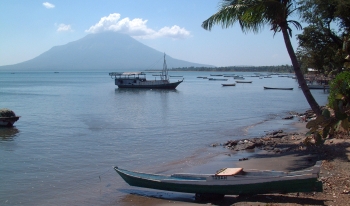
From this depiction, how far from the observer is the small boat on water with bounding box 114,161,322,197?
8695 millimetres

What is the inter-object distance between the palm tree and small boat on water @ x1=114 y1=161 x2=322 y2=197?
5865 millimetres

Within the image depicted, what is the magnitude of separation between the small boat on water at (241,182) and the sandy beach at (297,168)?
24cm

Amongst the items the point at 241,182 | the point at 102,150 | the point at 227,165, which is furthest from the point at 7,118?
the point at 241,182

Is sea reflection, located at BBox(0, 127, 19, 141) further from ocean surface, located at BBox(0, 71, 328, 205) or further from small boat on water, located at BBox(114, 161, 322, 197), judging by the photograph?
small boat on water, located at BBox(114, 161, 322, 197)

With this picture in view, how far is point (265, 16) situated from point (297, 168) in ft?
19.3

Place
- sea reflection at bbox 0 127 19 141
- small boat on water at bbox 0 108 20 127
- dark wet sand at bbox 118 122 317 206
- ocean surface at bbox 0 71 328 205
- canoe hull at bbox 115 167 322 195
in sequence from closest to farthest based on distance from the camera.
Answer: canoe hull at bbox 115 167 322 195 → dark wet sand at bbox 118 122 317 206 → ocean surface at bbox 0 71 328 205 → sea reflection at bbox 0 127 19 141 → small boat on water at bbox 0 108 20 127

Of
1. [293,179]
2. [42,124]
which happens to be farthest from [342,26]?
[42,124]

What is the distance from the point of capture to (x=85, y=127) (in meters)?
26.1

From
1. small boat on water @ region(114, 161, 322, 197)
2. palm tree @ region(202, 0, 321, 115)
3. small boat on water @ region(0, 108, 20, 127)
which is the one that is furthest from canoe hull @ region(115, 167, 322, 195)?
small boat on water @ region(0, 108, 20, 127)

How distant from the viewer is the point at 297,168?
12.3 metres

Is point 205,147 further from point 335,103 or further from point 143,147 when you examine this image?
point 335,103

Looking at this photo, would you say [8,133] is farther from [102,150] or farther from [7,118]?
[102,150]

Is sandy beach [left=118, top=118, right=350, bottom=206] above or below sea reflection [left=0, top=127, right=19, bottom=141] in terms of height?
above

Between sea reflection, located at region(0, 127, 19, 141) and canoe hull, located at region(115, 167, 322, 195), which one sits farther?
sea reflection, located at region(0, 127, 19, 141)
